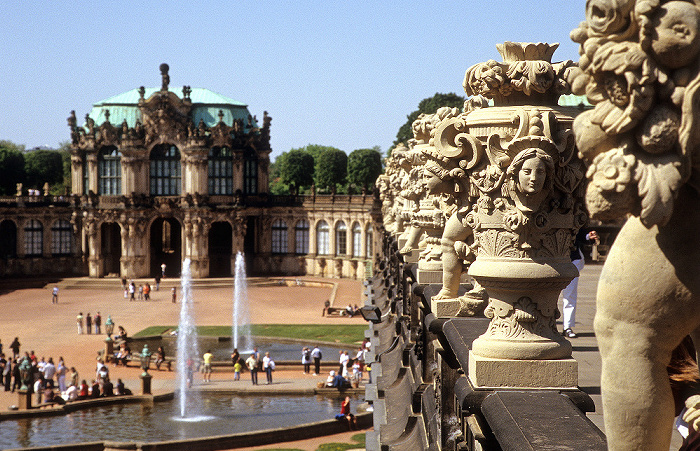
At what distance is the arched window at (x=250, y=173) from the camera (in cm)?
7106

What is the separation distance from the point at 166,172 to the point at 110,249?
7.23 m

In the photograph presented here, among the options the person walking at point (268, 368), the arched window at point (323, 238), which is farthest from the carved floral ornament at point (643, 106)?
the arched window at point (323, 238)

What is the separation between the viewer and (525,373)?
21.4ft

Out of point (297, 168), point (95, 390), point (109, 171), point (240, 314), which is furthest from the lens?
point (297, 168)

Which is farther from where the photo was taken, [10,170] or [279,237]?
[10,170]

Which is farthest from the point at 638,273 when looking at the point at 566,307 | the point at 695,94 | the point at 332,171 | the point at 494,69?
the point at 332,171

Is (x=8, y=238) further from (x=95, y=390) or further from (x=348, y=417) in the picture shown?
(x=348, y=417)

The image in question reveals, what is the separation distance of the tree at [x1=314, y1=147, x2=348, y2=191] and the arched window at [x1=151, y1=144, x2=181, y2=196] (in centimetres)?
2463

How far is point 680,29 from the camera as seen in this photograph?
3.33 metres

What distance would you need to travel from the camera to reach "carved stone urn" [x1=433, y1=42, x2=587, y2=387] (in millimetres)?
6559

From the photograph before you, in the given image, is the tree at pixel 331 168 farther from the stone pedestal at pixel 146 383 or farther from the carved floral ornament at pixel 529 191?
the carved floral ornament at pixel 529 191

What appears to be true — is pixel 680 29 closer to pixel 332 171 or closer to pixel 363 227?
pixel 363 227

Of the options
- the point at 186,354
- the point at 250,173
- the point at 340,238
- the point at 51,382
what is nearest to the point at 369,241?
the point at 340,238

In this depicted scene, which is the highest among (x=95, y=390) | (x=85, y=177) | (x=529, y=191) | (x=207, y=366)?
(x=85, y=177)
